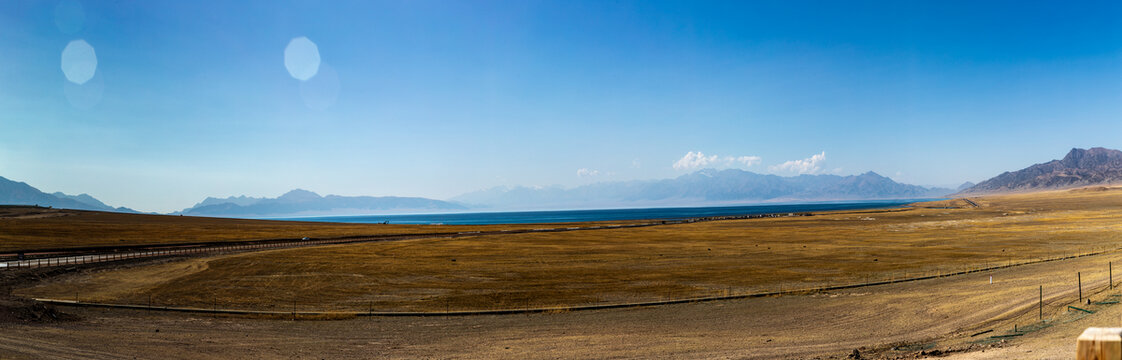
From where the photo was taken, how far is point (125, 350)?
25.8 meters

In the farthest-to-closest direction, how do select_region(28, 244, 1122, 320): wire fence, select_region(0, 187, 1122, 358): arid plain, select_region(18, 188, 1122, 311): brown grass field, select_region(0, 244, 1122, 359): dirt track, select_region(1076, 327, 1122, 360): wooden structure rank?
select_region(18, 188, 1122, 311): brown grass field → select_region(28, 244, 1122, 320): wire fence → select_region(0, 187, 1122, 358): arid plain → select_region(0, 244, 1122, 359): dirt track → select_region(1076, 327, 1122, 360): wooden structure

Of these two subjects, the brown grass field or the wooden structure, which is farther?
the brown grass field

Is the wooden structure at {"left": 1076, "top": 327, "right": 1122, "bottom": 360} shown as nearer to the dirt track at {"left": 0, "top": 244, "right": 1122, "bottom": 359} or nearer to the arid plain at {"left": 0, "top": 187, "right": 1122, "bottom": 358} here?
the arid plain at {"left": 0, "top": 187, "right": 1122, "bottom": 358}

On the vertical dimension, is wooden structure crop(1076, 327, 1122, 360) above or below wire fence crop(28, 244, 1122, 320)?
above

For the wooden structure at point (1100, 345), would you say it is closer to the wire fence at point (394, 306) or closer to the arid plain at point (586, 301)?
the arid plain at point (586, 301)

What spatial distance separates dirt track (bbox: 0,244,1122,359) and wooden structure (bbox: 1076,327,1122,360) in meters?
22.2

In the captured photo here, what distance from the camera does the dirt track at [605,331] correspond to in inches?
1014

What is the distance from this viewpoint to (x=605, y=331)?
98.5 ft

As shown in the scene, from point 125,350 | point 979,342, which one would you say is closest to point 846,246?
point 979,342

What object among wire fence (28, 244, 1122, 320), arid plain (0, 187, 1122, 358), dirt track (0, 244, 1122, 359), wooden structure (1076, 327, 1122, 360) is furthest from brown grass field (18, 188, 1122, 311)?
wooden structure (1076, 327, 1122, 360)

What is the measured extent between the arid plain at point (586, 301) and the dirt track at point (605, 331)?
140 millimetres

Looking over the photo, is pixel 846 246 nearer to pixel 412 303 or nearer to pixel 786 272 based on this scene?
pixel 786 272

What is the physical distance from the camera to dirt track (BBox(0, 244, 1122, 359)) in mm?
25766

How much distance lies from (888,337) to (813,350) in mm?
5121
